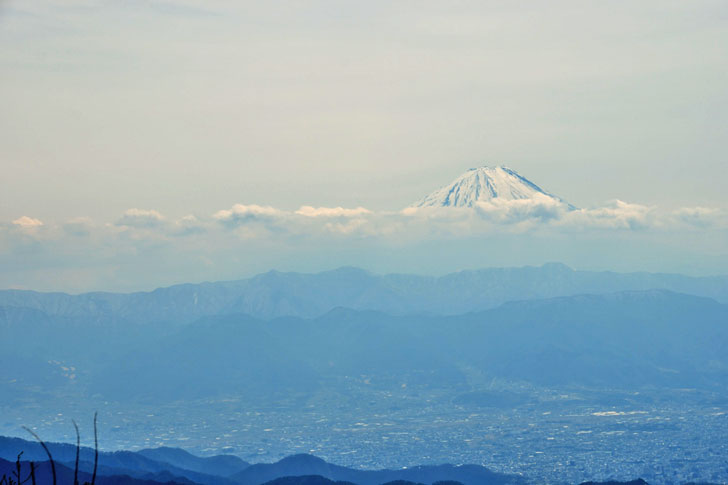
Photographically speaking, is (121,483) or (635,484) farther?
(635,484)

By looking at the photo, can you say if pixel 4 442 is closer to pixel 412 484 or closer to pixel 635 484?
pixel 412 484

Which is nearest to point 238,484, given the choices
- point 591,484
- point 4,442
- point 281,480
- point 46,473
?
point 281,480

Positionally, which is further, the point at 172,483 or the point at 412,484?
the point at 412,484

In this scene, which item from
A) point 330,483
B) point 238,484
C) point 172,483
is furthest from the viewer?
point 238,484

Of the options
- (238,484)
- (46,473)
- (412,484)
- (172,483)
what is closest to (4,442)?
(46,473)

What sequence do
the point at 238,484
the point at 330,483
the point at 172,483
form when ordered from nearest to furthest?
1. the point at 172,483
2. the point at 330,483
3. the point at 238,484

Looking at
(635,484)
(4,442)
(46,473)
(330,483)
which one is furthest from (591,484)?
(4,442)

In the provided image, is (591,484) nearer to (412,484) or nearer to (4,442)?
(412,484)

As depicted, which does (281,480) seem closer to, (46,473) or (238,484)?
(238,484)
